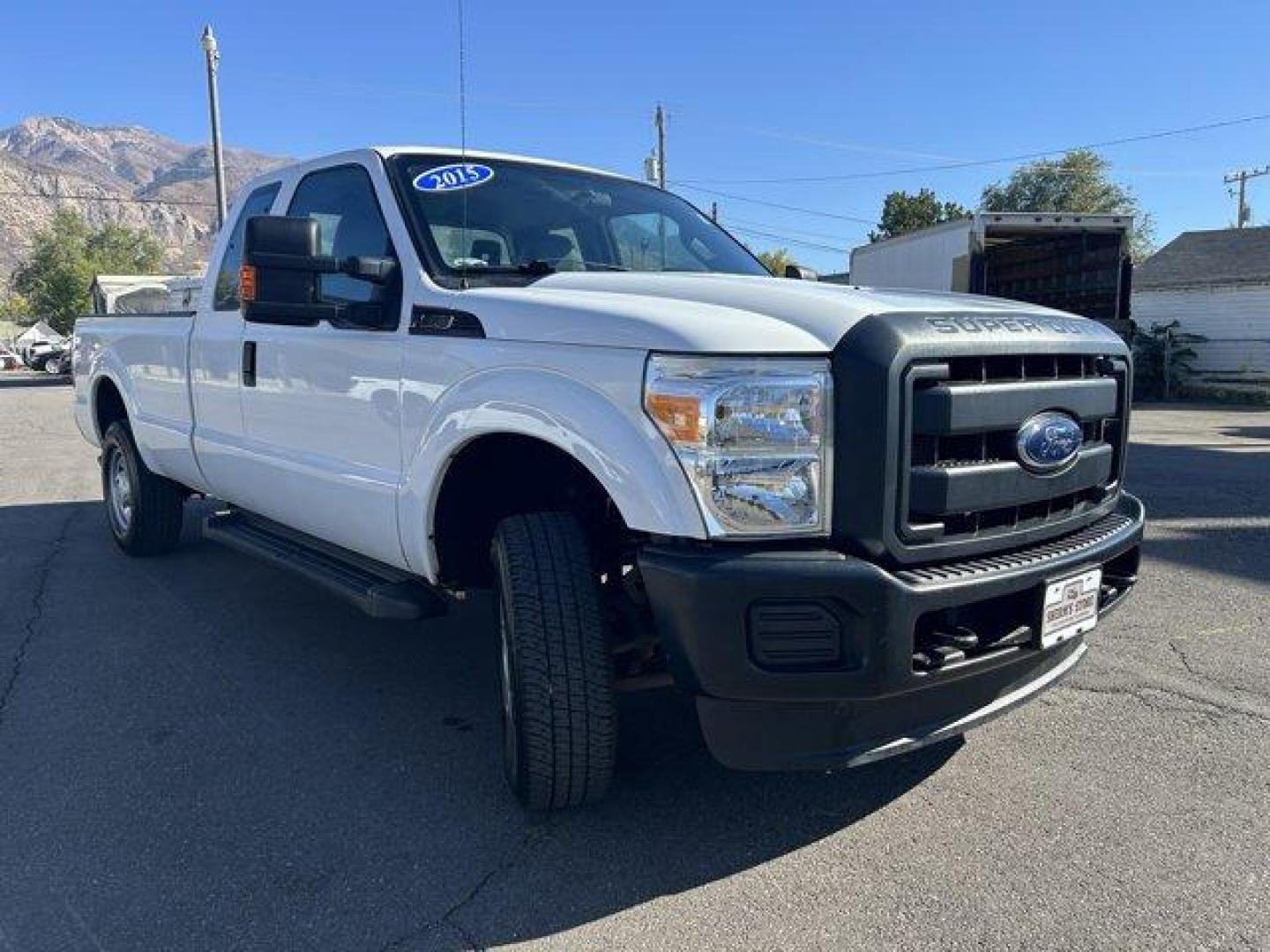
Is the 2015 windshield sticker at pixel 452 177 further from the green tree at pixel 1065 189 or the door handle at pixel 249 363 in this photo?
the green tree at pixel 1065 189

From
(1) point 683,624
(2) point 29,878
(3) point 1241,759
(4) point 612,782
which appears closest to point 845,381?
(1) point 683,624

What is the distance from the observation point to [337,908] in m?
2.54

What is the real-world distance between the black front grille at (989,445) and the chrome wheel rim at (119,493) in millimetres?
5288

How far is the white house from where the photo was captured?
22.0 m

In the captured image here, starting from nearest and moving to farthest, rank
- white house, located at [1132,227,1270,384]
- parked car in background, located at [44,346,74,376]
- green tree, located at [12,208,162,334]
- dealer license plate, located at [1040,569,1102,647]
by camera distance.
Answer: dealer license plate, located at [1040,569,1102,647], white house, located at [1132,227,1270,384], parked car in background, located at [44,346,74,376], green tree, located at [12,208,162,334]

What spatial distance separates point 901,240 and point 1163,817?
1614 centimetres

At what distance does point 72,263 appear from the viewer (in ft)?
178

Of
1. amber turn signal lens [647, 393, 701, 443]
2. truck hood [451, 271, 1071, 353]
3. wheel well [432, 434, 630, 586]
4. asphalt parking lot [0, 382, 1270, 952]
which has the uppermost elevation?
truck hood [451, 271, 1071, 353]

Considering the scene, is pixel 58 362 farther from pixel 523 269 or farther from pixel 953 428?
pixel 953 428

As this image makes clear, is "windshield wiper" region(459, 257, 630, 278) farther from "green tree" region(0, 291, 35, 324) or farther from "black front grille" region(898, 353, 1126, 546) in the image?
"green tree" region(0, 291, 35, 324)

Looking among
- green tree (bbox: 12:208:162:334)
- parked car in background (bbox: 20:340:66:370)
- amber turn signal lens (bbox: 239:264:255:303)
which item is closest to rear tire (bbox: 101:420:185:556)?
amber turn signal lens (bbox: 239:264:255:303)

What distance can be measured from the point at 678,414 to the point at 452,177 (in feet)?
6.03

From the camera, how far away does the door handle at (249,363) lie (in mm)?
4359

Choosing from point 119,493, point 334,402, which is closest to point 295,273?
point 334,402
